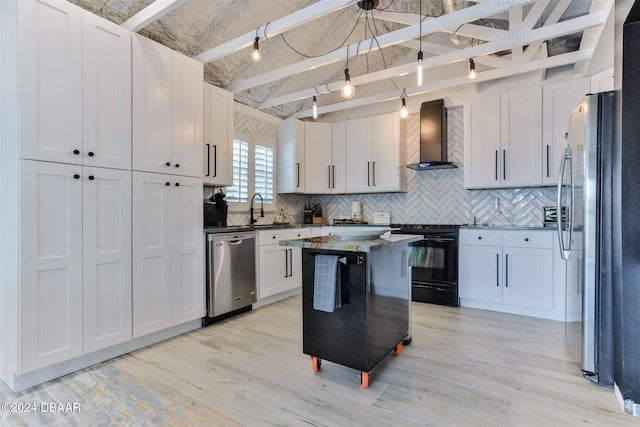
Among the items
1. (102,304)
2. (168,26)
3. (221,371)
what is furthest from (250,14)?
(221,371)

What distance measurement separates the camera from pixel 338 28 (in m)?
4.11

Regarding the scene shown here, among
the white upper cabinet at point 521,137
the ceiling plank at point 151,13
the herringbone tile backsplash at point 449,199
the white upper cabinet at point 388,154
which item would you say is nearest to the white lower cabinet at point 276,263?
the herringbone tile backsplash at point 449,199

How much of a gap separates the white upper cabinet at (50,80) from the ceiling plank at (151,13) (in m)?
0.35

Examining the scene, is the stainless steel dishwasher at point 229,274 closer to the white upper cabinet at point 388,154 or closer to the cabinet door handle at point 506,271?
the white upper cabinet at point 388,154

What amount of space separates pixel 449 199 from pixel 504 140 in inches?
40.0

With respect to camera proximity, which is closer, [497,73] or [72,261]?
[72,261]

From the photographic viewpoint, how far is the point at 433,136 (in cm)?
430

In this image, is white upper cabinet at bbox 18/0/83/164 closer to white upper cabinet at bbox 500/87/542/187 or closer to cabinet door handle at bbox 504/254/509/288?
cabinet door handle at bbox 504/254/509/288

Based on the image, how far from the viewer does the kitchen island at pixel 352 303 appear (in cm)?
203

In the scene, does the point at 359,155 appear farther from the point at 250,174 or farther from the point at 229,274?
the point at 229,274

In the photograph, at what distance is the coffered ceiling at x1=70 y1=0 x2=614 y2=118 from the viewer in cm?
260

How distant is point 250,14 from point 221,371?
3.37 m

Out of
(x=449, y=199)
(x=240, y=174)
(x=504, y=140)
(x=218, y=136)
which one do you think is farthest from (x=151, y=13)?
(x=449, y=199)

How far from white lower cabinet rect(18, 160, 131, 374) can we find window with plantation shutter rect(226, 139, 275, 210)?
5.96ft
